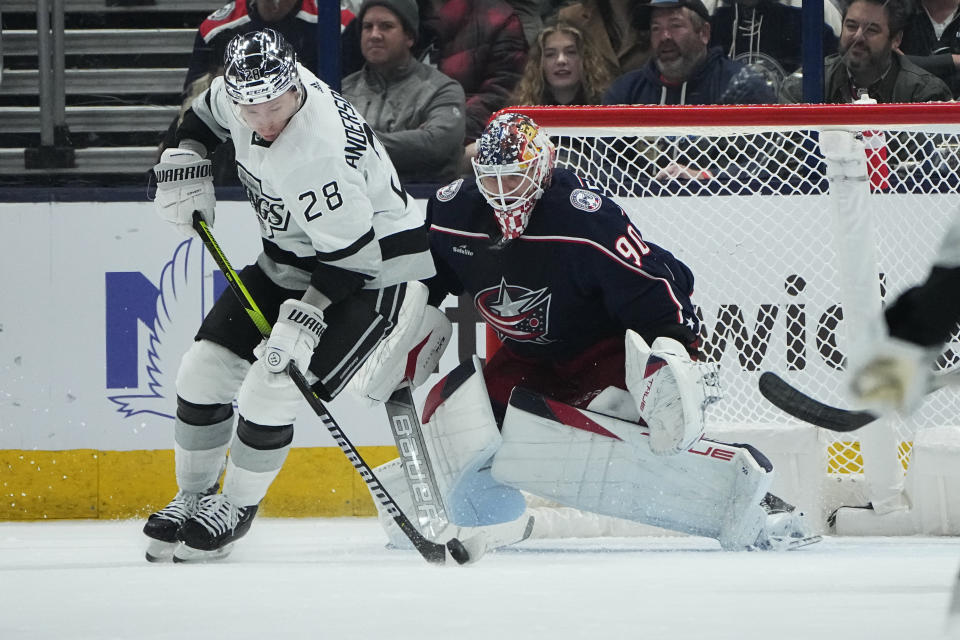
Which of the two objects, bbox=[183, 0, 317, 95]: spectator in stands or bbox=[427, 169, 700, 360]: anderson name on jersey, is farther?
bbox=[183, 0, 317, 95]: spectator in stands

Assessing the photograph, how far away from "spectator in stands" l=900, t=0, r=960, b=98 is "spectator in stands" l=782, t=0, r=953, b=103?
0.06 metres

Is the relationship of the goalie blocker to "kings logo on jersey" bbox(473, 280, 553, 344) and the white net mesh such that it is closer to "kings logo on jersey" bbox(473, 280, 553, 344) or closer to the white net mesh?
"kings logo on jersey" bbox(473, 280, 553, 344)

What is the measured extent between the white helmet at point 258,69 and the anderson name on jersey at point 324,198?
0.28 ft

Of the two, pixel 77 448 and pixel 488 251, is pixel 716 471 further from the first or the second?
pixel 77 448

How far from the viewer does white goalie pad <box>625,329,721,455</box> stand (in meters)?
2.80

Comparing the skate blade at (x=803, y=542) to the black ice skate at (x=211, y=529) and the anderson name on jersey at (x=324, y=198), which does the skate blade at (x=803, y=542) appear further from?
the black ice skate at (x=211, y=529)

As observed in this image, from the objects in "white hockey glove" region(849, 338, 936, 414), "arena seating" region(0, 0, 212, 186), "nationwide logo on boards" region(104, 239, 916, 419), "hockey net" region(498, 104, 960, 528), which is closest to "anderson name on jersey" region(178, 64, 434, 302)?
"hockey net" region(498, 104, 960, 528)

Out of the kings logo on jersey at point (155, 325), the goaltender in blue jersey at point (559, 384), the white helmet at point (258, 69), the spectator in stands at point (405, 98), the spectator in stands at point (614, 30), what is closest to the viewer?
the white helmet at point (258, 69)

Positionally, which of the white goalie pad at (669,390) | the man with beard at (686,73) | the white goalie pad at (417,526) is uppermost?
the man with beard at (686,73)

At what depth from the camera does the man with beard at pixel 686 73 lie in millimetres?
4242

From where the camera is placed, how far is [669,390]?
2814 millimetres

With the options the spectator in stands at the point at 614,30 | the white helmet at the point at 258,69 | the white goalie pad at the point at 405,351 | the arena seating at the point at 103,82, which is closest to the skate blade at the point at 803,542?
the white goalie pad at the point at 405,351

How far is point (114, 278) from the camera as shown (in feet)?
13.8

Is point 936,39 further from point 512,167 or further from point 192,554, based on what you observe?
point 192,554
